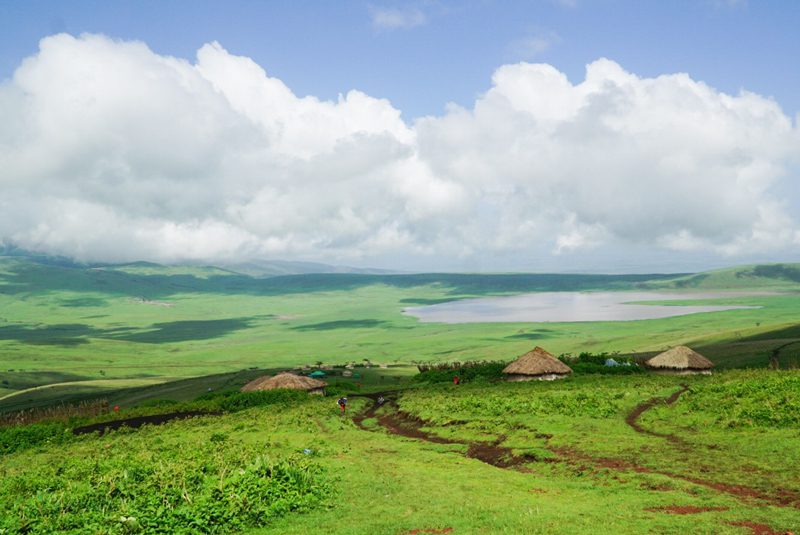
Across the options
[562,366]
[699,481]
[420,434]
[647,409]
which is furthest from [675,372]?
[699,481]

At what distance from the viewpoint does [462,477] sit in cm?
2767

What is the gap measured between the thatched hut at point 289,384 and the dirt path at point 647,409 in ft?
136

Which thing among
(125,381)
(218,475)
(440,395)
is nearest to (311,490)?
(218,475)

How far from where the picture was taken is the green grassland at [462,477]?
20.6 metres

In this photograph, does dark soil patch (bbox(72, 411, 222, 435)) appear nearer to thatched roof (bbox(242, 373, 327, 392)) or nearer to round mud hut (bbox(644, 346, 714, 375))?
thatched roof (bbox(242, 373, 327, 392))

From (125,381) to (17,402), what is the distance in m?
26.1

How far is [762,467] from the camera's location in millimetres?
27406

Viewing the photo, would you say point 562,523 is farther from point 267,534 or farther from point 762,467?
point 762,467

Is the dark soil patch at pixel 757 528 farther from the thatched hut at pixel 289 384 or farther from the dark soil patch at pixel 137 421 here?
the thatched hut at pixel 289 384

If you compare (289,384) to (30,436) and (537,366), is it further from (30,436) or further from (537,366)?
(537,366)

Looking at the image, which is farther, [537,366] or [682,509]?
[537,366]

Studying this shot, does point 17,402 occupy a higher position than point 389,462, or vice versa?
point 389,462

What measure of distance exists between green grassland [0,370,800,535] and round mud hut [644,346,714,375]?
2852cm

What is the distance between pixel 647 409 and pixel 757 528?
2842 cm
